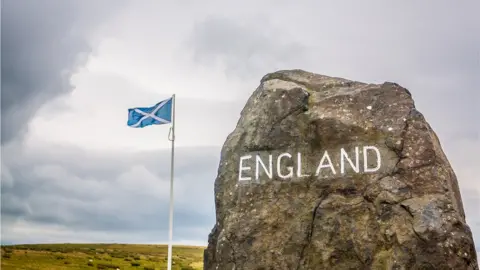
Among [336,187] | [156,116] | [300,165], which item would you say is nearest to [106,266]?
[156,116]

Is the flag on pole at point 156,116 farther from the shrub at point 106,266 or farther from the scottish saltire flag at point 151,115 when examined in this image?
the shrub at point 106,266

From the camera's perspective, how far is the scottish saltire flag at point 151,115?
70.8 feet

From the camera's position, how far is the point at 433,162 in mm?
13242

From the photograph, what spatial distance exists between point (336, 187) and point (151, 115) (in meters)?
9.61

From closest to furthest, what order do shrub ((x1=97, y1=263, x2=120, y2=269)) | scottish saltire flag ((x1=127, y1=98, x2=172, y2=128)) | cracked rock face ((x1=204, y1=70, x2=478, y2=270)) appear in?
cracked rock face ((x1=204, y1=70, x2=478, y2=270)), scottish saltire flag ((x1=127, y1=98, x2=172, y2=128)), shrub ((x1=97, y1=263, x2=120, y2=269))

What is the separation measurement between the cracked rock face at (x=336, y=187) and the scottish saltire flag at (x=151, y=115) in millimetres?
6689

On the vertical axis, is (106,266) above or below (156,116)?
below

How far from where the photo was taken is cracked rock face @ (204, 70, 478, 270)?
1285cm

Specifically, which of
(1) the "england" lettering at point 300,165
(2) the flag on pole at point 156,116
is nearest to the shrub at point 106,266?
(2) the flag on pole at point 156,116

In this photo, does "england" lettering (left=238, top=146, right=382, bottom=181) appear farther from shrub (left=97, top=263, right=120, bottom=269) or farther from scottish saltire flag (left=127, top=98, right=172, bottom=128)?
shrub (left=97, top=263, right=120, bottom=269)

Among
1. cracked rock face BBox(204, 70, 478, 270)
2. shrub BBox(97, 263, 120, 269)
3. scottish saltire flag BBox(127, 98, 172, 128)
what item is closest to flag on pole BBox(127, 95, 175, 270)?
scottish saltire flag BBox(127, 98, 172, 128)

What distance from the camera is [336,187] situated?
13.9 meters

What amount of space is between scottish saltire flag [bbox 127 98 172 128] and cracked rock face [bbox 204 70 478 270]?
6.69 metres

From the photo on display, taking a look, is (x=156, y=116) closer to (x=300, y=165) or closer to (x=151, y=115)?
(x=151, y=115)
